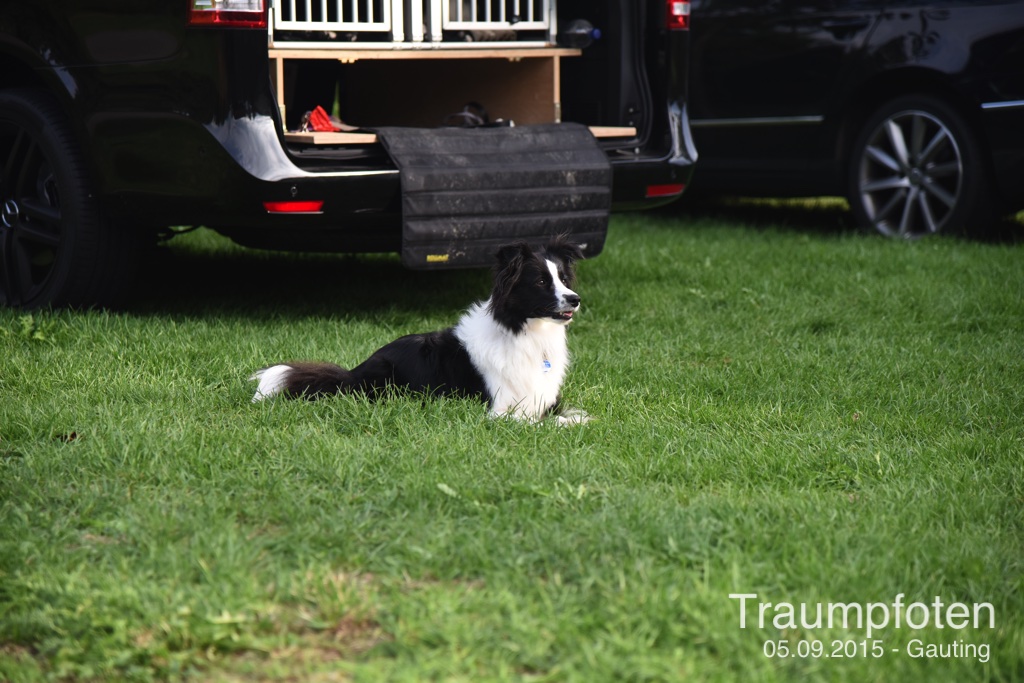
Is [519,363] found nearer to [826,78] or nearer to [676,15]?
[676,15]

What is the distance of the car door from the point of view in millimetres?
8336

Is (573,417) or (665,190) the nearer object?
(573,417)

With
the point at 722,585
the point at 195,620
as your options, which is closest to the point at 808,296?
the point at 722,585

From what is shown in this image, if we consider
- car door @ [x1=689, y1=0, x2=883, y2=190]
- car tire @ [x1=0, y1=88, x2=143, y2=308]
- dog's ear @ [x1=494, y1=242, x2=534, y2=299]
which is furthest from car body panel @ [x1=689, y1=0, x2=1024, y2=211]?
car tire @ [x1=0, y1=88, x2=143, y2=308]

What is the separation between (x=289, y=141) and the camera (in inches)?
226

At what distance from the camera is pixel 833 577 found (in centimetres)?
309

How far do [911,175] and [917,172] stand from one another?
A: 55 millimetres

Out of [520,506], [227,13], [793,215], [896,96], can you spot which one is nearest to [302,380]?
[520,506]

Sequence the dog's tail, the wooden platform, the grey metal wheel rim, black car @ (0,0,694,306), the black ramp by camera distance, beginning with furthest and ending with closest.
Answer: the grey metal wheel rim, the wooden platform, the black ramp, black car @ (0,0,694,306), the dog's tail

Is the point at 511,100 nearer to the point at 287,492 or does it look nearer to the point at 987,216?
the point at 987,216

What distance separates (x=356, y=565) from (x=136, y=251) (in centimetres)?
344

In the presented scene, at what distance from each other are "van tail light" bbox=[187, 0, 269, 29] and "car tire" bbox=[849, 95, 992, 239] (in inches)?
183

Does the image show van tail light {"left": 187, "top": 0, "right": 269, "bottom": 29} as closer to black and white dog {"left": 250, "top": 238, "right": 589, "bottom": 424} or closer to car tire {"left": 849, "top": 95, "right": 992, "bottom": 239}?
black and white dog {"left": 250, "top": 238, "right": 589, "bottom": 424}

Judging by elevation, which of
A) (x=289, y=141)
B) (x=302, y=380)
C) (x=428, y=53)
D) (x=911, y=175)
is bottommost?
(x=302, y=380)
